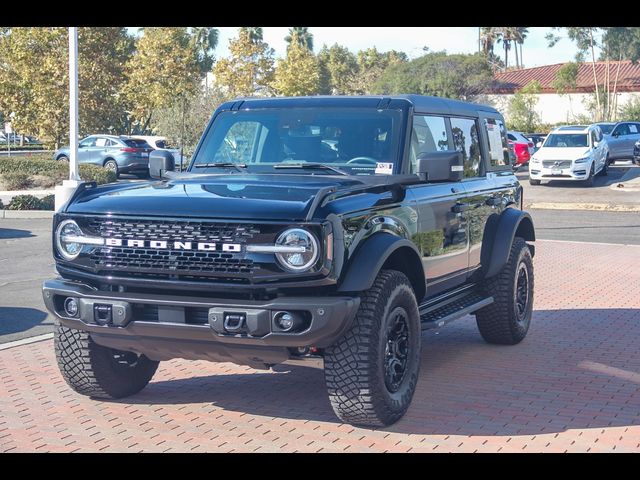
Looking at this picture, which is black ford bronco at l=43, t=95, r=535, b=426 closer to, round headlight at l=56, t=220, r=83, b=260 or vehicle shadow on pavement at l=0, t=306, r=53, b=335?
round headlight at l=56, t=220, r=83, b=260

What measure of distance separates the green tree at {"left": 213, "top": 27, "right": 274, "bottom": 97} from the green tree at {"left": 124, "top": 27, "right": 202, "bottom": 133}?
383 centimetres

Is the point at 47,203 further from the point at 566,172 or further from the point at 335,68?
the point at 335,68

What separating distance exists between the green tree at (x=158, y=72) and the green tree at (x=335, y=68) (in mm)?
35681

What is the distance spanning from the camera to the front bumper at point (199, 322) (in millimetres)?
5215

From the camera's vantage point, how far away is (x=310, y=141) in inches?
271

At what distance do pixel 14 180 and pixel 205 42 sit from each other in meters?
67.0

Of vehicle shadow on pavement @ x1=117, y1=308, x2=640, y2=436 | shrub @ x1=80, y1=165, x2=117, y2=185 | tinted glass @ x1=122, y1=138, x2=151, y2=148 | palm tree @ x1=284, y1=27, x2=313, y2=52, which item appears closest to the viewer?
vehicle shadow on pavement @ x1=117, y1=308, x2=640, y2=436

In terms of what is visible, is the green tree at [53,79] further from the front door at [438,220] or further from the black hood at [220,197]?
the black hood at [220,197]

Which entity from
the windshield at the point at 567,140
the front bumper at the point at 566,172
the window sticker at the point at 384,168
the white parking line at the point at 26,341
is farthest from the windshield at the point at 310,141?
the windshield at the point at 567,140

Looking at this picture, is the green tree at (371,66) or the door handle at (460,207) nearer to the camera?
the door handle at (460,207)

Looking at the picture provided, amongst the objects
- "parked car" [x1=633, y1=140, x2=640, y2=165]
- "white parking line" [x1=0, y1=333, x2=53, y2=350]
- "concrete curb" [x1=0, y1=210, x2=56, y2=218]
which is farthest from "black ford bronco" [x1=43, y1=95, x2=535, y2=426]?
"parked car" [x1=633, y1=140, x2=640, y2=165]

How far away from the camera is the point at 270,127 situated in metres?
7.05

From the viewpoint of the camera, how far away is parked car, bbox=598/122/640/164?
3612 centimetres
